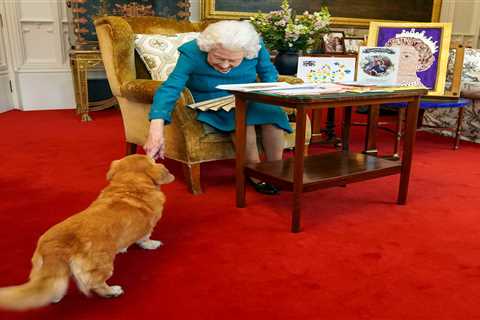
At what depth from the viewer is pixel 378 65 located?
97.0 inches

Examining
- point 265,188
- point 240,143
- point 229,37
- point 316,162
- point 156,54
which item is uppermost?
point 229,37

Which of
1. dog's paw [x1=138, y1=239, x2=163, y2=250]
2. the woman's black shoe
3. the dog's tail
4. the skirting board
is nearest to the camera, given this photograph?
the dog's tail

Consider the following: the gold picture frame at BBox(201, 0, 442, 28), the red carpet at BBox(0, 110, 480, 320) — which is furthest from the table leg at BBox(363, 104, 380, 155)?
the gold picture frame at BBox(201, 0, 442, 28)

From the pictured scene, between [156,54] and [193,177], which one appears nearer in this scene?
[193,177]

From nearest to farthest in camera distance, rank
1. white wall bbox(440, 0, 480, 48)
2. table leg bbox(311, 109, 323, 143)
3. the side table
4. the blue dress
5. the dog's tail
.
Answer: the dog's tail
the blue dress
table leg bbox(311, 109, 323, 143)
the side table
white wall bbox(440, 0, 480, 48)

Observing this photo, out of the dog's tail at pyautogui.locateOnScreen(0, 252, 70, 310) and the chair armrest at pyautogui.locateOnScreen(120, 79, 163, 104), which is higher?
the chair armrest at pyautogui.locateOnScreen(120, 79, 163, 104)

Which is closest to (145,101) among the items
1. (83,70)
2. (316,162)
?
(316,162)

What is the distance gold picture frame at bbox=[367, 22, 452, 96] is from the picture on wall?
0.98 metres

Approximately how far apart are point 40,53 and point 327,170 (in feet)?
14.6

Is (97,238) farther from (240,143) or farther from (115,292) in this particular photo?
(240,143)

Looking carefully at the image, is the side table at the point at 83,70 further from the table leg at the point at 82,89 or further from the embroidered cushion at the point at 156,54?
the embroidered cushion at the point at 156,54

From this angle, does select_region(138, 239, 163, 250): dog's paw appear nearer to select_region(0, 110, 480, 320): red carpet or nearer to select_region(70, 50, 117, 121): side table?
select_region(0, 110, 480, 320): red carpet

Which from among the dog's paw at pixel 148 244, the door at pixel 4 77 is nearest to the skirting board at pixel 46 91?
the door at pixel 4 77

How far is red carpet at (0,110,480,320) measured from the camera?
1.52 metres
